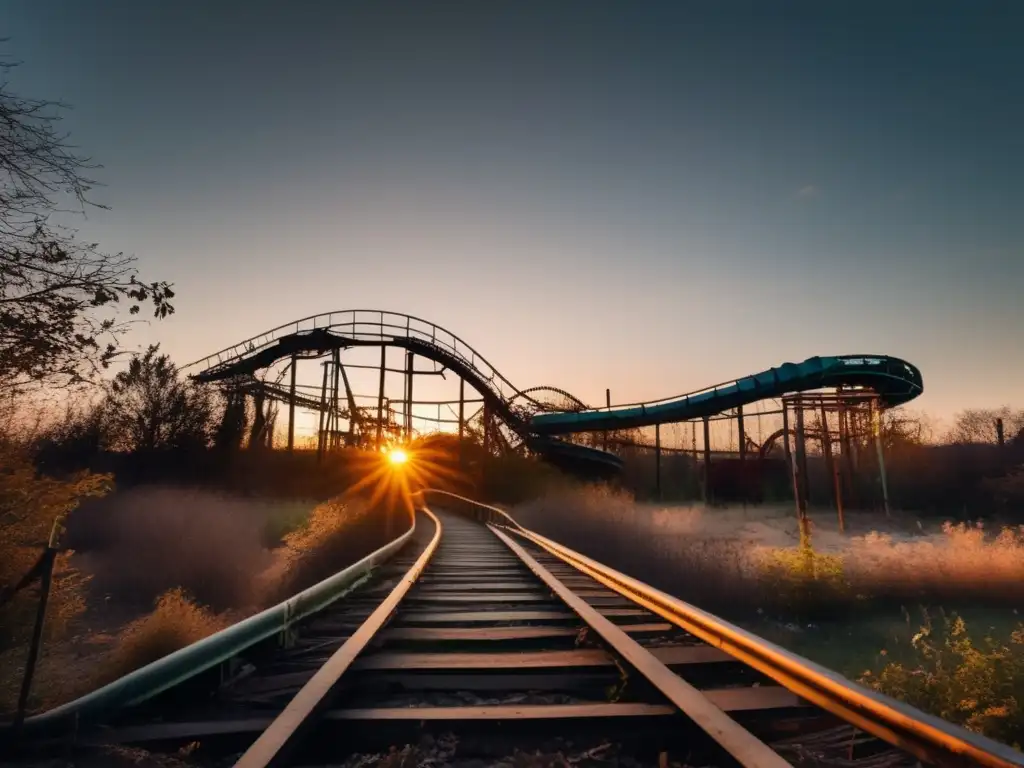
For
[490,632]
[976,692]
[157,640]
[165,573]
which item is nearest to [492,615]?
[490,632]

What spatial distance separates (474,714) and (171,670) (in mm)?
1551

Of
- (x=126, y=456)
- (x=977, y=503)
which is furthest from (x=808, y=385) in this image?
(x=126, y=456)

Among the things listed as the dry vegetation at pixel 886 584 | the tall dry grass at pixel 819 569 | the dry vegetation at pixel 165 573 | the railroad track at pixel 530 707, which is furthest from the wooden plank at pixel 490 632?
the tall dry grass at pixel 819 569

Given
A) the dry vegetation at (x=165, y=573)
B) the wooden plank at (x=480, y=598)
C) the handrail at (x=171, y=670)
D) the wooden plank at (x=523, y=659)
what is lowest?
the dry vegetation at (x=165, y=573)

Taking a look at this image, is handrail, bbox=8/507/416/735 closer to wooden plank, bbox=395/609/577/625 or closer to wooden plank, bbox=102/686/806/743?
wooden plank, bbox=102/686/806/743

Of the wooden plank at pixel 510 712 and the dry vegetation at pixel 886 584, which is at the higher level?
the wooden plank at pixel 510 712

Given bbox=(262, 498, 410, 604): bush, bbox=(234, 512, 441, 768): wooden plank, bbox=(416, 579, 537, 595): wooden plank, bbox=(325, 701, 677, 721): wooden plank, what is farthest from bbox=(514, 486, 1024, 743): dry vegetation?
bbox=(262, 498, 410, 604): bush

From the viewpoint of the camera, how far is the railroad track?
249 cm

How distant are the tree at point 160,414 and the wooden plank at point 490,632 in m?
33.4

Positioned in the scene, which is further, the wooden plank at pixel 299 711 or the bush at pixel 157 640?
the bush at pixel 157 640

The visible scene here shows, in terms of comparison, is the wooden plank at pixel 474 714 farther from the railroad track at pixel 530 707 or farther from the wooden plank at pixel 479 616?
the wooden plank at pixel 479 616

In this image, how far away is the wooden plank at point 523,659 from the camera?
3787mm

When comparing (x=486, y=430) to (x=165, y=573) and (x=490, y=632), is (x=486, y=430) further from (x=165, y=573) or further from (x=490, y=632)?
(x=490, y=632)

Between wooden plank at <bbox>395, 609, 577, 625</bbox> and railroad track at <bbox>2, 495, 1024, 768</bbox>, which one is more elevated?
railroad track at <bbox>2, 495, 1024, 768</bbox>
